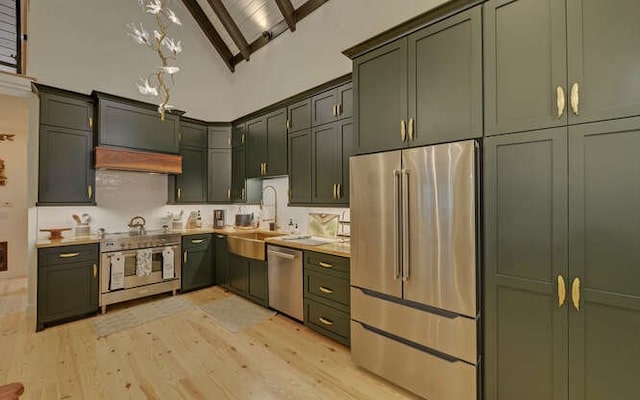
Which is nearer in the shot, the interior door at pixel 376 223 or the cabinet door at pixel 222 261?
the interior door at pixel 376 223

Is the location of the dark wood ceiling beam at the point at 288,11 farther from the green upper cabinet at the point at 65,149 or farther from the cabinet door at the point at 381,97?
the green upper cabinet at the point at 65,149

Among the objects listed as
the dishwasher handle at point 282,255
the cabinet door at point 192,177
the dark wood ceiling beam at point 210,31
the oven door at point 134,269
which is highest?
the dark wood ceiling beam at point 210,31

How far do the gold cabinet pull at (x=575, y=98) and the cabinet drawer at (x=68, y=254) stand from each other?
4.71 m

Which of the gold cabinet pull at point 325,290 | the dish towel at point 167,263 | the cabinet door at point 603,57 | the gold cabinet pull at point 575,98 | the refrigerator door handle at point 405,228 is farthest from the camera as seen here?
the dish towel at point 167,263

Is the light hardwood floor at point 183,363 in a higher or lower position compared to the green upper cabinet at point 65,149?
lower

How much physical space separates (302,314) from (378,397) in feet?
4.19

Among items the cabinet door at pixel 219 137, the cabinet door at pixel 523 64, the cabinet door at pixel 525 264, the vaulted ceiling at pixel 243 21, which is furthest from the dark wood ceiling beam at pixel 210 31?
the cabinet door at pixel 525 264

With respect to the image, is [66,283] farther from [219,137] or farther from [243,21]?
[243,21]

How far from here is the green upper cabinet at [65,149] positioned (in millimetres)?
3479

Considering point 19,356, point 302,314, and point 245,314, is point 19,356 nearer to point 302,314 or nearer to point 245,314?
point 245,314

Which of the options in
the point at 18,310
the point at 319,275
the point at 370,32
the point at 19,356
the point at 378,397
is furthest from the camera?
the point at 18,310

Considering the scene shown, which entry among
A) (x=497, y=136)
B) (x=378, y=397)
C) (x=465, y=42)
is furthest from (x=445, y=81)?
(x=378, y=397)

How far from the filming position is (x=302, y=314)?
324 centimetres

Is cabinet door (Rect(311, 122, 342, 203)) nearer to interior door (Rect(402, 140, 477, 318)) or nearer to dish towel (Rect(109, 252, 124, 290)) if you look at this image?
interior door (Rect(402, 140, 477, 318))
